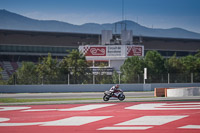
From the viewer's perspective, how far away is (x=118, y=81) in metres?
43.4

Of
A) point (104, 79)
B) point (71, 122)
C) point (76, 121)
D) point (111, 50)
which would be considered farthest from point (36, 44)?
point (71, 122)

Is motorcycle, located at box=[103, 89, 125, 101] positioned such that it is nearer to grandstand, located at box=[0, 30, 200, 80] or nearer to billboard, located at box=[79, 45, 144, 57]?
billboard, located at box=[79, 45, 144, 57]

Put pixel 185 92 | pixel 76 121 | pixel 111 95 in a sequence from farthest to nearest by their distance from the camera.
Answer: pixel 185 92
pixel 111 95
pixel 76 121

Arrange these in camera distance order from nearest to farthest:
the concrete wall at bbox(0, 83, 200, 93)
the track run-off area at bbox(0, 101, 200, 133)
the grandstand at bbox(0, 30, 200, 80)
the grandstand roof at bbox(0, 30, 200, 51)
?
the track run-off area at bbox(0, 101, 200, 133) < the concrete wall at bbox(0, 83, 200, 93) < the grandstand at bbox(0, 30, 200, 80) < the grandstand roof at bbox(0, 30, 200, 51)

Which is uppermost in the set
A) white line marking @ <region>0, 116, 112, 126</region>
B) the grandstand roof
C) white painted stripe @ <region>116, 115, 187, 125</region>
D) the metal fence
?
the grandstand roof

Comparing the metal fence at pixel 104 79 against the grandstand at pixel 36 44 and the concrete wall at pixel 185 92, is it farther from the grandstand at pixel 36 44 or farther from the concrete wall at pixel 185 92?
the grandstand at pixel 36 44

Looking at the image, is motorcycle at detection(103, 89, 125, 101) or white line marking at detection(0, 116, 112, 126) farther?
motorcycle at detection(103, 89, 125, 101)

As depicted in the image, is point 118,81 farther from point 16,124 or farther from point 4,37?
point 4,37

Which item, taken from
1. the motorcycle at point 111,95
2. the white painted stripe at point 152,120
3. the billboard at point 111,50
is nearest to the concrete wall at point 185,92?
the motorcycle at point 111,95

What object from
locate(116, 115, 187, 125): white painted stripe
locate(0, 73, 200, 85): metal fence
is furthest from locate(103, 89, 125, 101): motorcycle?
locate(0, 73, 200, 85): metal fence

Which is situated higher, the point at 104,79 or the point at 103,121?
the point at 104,79

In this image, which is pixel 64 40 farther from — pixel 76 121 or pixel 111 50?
pixel 76 121

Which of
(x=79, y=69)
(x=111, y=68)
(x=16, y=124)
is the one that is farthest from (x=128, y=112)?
(x=111, y=68)

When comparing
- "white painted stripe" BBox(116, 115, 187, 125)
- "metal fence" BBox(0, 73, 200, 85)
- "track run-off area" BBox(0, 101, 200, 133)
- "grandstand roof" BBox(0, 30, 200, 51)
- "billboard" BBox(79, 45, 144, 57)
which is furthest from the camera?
"grandstand roof" BBox(0, 30, 200, 51)
